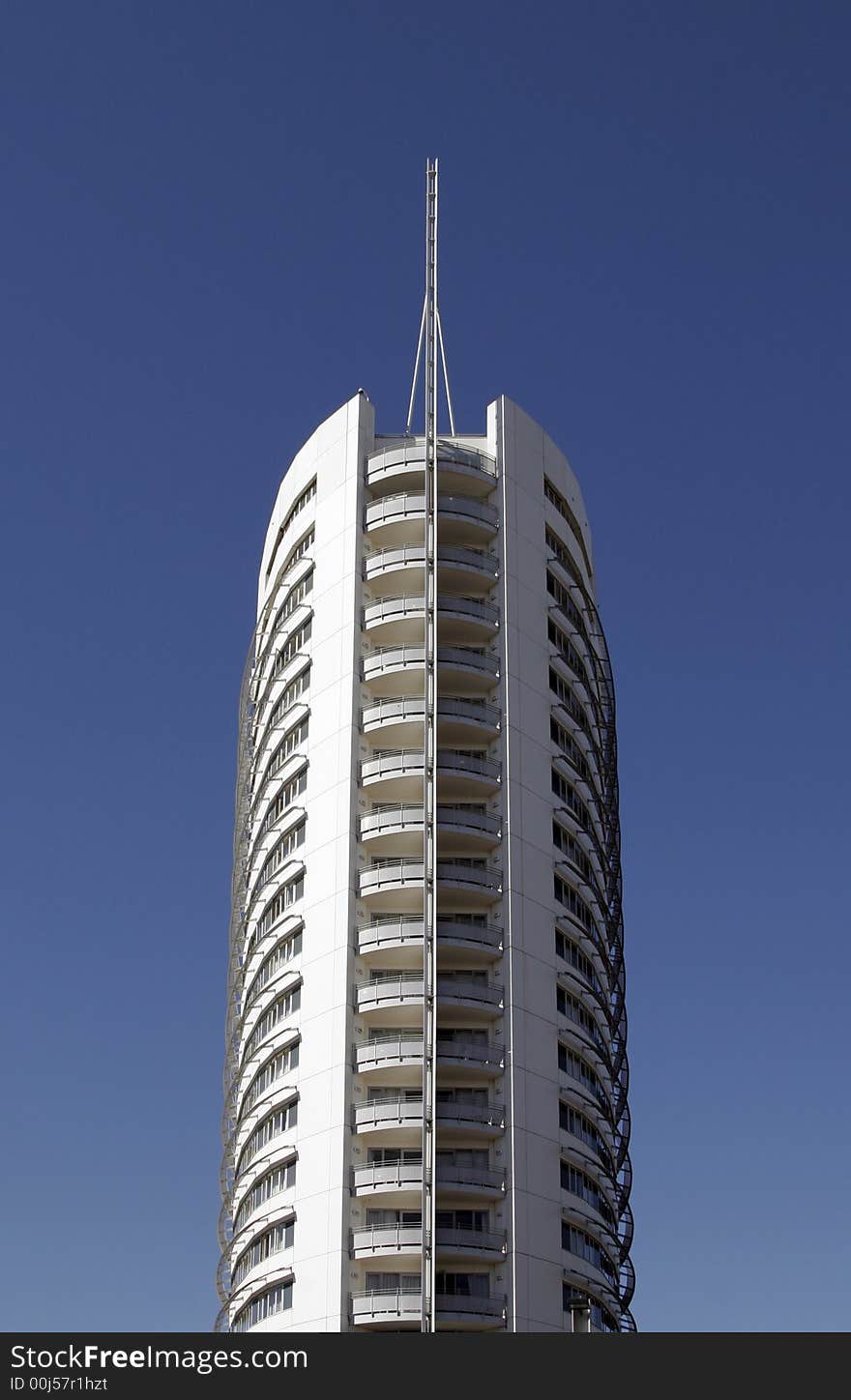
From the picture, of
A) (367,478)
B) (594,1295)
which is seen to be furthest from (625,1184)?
(367,478)

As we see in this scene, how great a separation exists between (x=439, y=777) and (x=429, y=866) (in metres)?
5.67

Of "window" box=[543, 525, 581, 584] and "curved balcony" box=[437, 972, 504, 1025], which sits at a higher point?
"window" box=[543, 525, 581, 584]

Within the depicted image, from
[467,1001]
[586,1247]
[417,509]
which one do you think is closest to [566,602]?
[417,509]

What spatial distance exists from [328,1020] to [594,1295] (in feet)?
63.6

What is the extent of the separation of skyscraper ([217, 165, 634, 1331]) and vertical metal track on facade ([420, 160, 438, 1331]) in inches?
7.6

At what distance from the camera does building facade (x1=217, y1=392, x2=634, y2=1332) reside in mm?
85000

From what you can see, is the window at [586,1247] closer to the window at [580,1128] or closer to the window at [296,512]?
the window at [580,1128]

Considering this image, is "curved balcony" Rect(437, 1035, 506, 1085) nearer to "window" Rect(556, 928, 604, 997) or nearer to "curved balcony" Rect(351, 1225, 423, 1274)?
"curved balcony" Rect(351, 1225, 423, 1274)

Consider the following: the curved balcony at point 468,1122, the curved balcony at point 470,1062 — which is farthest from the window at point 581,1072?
the curved balcony at point 468,1122

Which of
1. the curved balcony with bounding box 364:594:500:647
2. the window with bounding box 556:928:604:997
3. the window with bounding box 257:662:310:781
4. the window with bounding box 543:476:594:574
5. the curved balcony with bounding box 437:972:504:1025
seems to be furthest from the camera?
the window with bounding box 543:476:594:574

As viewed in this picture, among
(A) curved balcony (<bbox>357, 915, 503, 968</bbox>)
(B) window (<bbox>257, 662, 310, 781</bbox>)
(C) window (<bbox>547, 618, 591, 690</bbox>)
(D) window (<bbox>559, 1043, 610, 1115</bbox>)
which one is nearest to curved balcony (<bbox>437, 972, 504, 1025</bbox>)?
(A) curved balcony (<bbox>357, 915, 503, 968</bbox>)

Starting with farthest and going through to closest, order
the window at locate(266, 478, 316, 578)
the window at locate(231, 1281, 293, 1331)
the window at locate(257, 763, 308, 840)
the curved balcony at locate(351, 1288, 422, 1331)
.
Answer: the window at locate(266, 478, 316, 578)
the window at locate(257, 763, 308, 840)
the window at locate(231, 1281, 293, 1331)
the curved balcony at locate(351, 1288, 422, 1331)

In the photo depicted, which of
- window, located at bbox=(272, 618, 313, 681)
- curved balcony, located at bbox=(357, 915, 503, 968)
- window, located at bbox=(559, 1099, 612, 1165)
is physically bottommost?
window, located at bbox=(559, 1099, 612, 1165)
